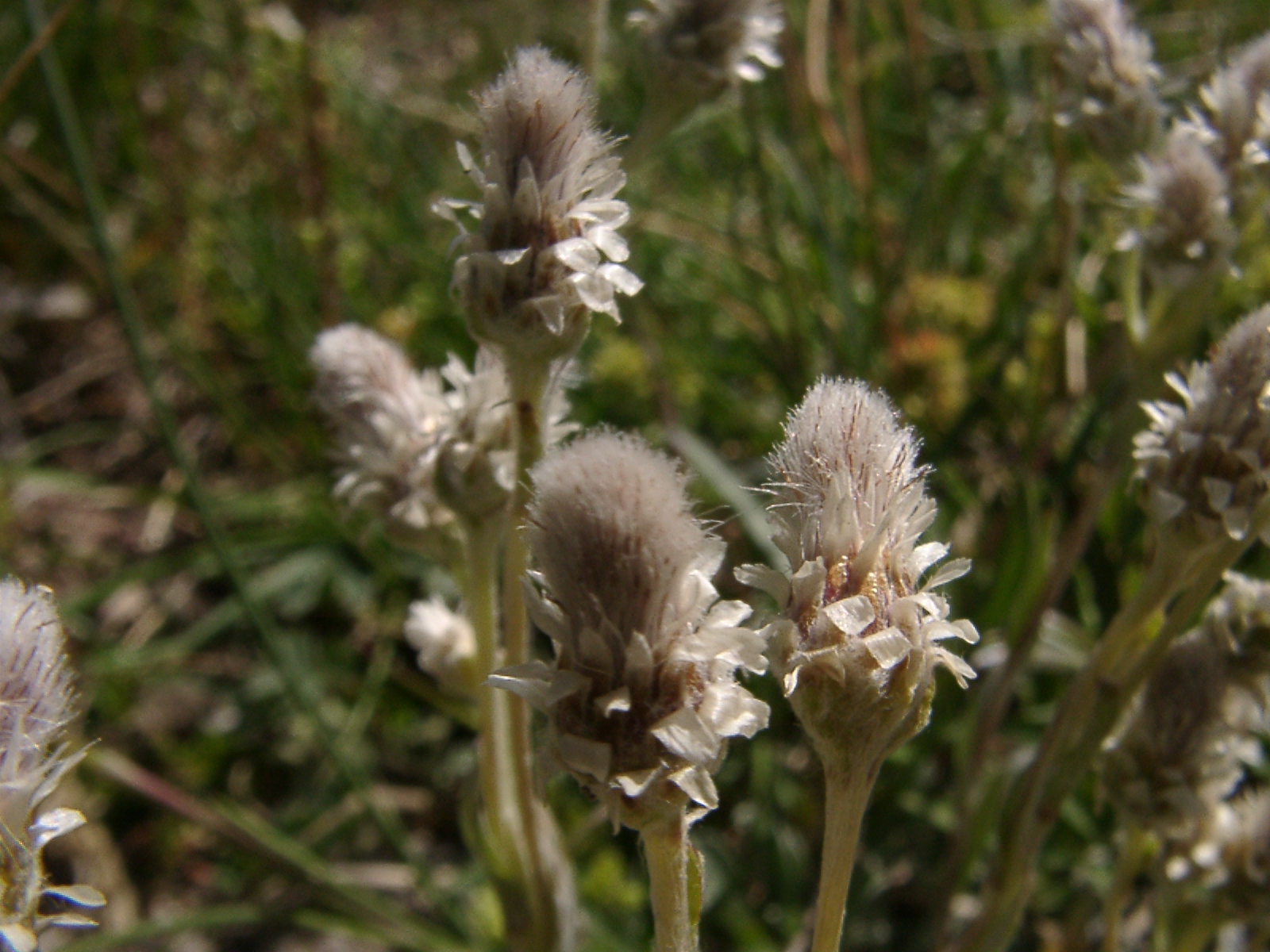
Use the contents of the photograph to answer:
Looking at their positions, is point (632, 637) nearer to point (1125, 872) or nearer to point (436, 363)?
point (1125, 872)

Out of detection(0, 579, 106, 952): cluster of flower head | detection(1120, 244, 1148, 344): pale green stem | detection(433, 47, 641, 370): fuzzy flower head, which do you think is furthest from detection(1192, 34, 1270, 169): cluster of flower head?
detection(0, 579, 106, 952): cluster of flower head

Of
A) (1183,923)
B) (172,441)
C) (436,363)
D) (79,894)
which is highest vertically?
(436,363)

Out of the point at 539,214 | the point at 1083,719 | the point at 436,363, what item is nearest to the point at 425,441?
the point at 539,214

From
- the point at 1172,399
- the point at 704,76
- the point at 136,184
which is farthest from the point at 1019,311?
the point at 136,184

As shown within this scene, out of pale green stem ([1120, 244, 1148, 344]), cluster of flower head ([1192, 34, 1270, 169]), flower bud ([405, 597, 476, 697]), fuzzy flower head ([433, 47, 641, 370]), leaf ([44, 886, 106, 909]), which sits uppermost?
cluster of flower head ([1192, 34, 1270, 169])

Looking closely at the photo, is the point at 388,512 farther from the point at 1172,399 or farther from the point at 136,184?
the point at 136,184

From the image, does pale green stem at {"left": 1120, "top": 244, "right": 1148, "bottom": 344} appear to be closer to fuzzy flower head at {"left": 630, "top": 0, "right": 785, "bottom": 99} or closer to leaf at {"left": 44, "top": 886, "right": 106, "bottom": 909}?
fuzzy flower head at {"left": 630, "top": 0, "right": 785, "bottom": 99}

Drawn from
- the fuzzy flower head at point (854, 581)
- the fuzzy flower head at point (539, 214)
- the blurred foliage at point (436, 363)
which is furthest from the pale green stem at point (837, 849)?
the blurred foliage at point (436, 363)
